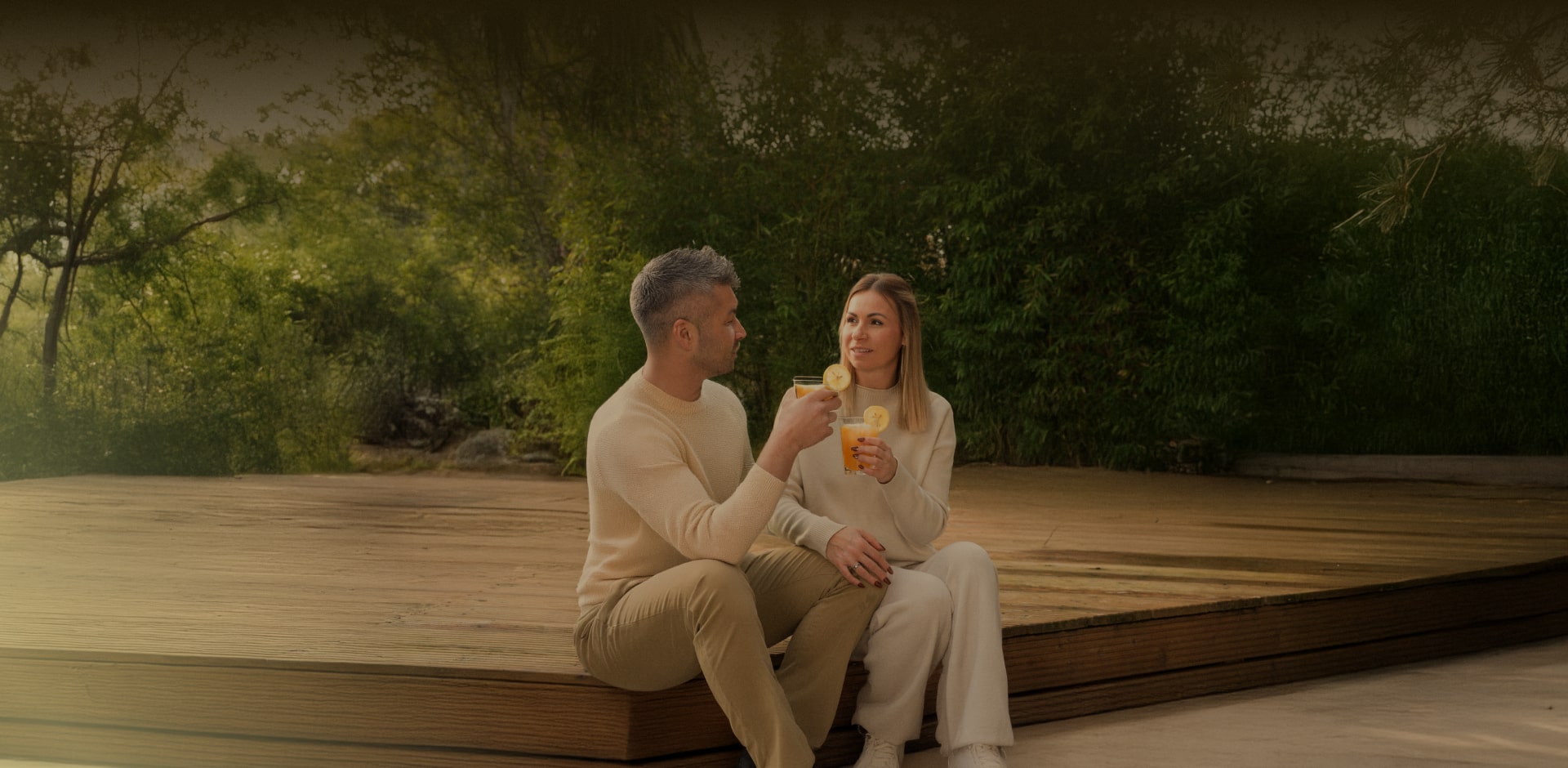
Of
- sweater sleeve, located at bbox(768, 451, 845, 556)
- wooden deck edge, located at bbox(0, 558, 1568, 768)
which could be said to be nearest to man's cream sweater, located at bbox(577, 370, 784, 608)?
sweater sleeve, located at bbox(768, 451, 845, 556)

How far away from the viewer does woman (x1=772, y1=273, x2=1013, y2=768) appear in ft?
6.88

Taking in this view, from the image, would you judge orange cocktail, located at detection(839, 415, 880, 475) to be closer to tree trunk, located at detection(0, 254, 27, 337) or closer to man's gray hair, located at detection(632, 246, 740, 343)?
man's gray hair, located at detection(632, 246, 740, 343)

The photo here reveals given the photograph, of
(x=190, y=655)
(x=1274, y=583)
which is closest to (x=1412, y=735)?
Answer: (x=1274, y=583)

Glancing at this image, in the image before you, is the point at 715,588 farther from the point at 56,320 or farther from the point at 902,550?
the point at 56,320

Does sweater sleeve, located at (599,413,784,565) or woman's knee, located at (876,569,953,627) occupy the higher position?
sweater sleeve, located at (599,413,784,565)

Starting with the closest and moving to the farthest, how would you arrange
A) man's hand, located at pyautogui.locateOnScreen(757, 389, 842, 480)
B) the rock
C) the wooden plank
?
man's hand, located at pyautogui.locateOnScreen(757, 389, 842, 480), the wooden plank, the rock

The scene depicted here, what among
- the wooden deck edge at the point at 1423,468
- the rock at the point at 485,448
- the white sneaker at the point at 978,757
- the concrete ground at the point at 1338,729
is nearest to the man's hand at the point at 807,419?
the white sneaker at the point at 978,757

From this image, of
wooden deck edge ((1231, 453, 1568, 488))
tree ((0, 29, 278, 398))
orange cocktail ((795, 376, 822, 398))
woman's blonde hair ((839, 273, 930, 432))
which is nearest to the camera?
orange cocktail ((795, 376, 822, 398))

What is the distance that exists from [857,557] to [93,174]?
257 inches

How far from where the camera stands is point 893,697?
217cm

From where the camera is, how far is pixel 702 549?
6.12 ft

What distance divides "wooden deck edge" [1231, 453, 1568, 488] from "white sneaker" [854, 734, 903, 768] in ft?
14.9

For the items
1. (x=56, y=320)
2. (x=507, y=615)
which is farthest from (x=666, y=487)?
(x=56, y=320)

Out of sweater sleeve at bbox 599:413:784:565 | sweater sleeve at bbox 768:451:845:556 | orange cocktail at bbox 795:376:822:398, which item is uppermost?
orange cocktail at bbox 795:376:822:398
